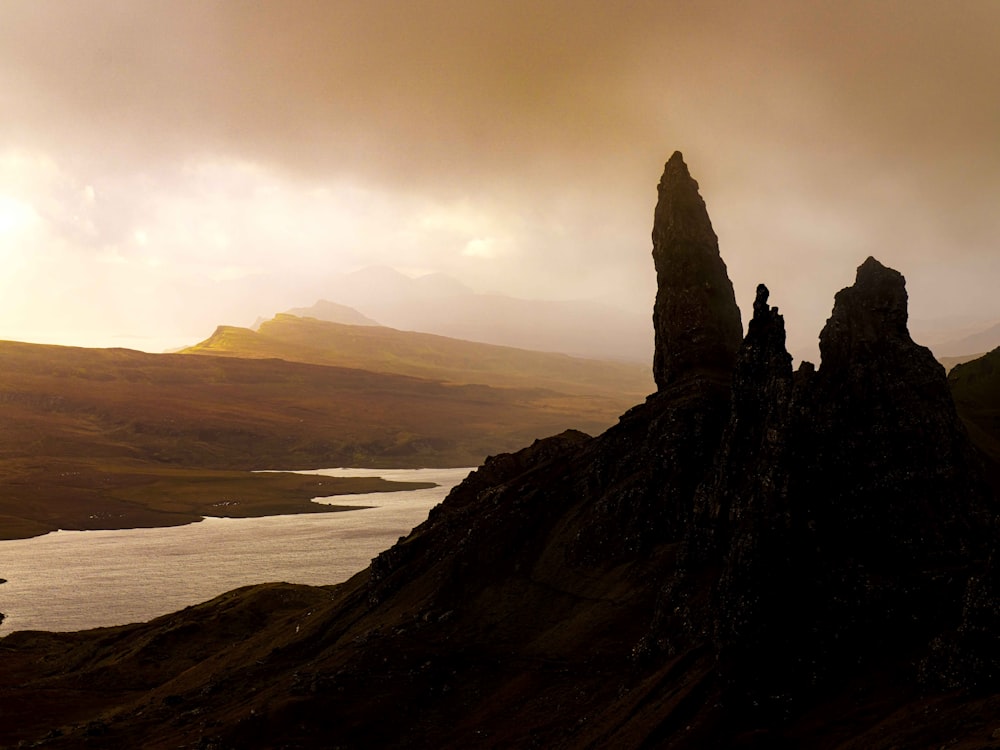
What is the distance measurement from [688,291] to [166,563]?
338ft

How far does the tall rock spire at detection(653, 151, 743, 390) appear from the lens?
65688mm

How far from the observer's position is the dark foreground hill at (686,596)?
33719 millimetres

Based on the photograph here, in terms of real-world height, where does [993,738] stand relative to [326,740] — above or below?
above

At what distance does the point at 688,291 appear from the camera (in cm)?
6731

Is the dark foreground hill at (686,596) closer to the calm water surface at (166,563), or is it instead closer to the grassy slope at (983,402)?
the grassy slope at (983,402)

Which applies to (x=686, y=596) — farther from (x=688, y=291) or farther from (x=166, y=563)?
(x=166, y=563)

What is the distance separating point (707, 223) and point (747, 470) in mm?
30227

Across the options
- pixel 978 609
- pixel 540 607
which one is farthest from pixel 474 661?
pixel 978 609

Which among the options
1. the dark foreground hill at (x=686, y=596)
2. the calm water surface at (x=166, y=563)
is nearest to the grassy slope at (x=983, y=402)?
the dark foreground hill at (x=686, y=596)

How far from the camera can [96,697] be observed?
222 ft

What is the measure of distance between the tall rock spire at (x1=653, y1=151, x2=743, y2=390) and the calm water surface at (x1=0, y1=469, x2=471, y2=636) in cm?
6683

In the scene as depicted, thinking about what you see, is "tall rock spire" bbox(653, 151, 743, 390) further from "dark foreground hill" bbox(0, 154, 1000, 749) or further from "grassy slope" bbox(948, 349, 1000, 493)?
"grassy slope" bbox(948, 349, 1000, 493)

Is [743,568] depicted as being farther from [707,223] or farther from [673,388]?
[707,223]

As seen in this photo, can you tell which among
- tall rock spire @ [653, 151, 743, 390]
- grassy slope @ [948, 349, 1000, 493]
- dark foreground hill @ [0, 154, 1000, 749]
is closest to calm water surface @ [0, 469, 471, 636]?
dark foreground hill @ [0, 154, 1000, 749]
